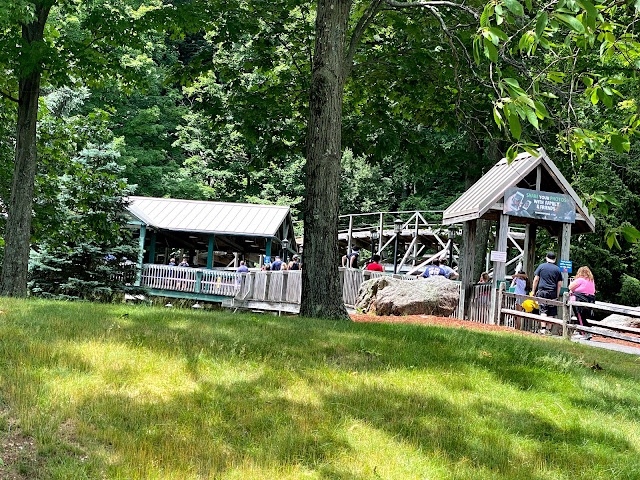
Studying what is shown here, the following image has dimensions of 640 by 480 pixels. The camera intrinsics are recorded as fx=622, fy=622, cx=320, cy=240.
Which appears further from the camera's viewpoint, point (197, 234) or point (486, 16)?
point (197, 234)

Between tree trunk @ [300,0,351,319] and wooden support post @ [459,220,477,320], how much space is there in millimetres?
7519

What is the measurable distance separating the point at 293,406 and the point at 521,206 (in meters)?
11.8

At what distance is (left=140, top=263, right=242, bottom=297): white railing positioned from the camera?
2873 centimetres

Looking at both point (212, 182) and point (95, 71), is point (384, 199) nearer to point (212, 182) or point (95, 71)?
point (212, 182)

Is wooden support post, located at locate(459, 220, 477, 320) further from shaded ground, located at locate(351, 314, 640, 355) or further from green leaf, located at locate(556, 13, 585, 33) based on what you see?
green leaf, located at locate(556, 13, 585, 33)

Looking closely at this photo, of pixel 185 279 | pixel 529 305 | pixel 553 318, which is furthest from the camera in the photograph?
pixel 185 279

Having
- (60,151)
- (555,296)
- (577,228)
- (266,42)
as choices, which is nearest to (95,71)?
(266,42)

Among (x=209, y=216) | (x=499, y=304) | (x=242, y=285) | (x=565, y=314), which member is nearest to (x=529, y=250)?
(x=499, y=304)

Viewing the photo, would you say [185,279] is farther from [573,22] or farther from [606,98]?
[573,22]

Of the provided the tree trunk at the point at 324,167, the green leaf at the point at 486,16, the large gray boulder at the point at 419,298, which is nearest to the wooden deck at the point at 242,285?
the large gray boulder at the point at 419,298

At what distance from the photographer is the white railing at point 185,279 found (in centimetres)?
2873

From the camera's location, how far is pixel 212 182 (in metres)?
47.3

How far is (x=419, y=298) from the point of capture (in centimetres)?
1761

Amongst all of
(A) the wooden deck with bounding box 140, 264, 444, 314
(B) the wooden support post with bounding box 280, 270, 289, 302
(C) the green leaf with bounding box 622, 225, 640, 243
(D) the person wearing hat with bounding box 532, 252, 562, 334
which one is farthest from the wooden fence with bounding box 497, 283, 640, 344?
(B) the wooden support post with bounding box 280, 270, 289, 302
